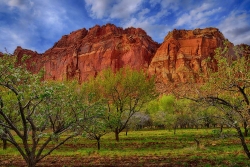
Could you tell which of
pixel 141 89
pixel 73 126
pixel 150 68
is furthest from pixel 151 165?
pixel 150 68

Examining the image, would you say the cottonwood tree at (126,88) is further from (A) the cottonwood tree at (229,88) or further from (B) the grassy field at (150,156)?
(A) the cottonwood tree at (229,88)

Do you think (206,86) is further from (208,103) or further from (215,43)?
(215,43)

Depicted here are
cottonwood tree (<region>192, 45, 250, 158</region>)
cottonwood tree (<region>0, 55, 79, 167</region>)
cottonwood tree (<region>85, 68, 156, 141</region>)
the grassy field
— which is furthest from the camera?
cottonwood tree (<region>85, 68, 156, 141</region>)

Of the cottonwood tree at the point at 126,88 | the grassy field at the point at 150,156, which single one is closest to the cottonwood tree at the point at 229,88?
the grassy field at the point at 150,156

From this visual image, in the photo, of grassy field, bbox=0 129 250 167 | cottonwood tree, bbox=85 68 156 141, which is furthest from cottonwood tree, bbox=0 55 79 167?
cottonwood tree, bbox=85 68 156 141

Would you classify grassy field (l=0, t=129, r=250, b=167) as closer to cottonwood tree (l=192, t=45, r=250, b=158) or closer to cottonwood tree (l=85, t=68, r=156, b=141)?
cottonwood tree (l=192, t=45, r=250, b=158)

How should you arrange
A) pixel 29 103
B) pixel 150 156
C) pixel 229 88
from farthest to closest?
pixel 150 156 → pixel 229 88 → pixel 29 103

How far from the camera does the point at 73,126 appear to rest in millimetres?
10859

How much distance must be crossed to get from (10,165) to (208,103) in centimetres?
1577

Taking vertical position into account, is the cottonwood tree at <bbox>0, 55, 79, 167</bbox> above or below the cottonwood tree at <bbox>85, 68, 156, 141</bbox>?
below

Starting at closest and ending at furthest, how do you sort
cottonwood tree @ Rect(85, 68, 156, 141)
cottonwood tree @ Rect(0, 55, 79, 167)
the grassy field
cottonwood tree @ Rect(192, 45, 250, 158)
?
1. cottonwood tree @ Rect(0, 55, 79, 167)
2. cottonwood tree @ Rect(192, 45, 250, 158)
3. the grassy field
4. cottonwood tree @ Rect(85, 68, 156, 141)

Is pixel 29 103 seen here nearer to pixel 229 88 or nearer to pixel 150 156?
pixel 229 88

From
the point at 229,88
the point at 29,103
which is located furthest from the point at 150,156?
the point at 29,103

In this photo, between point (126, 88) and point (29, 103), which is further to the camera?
point (126, 88)
